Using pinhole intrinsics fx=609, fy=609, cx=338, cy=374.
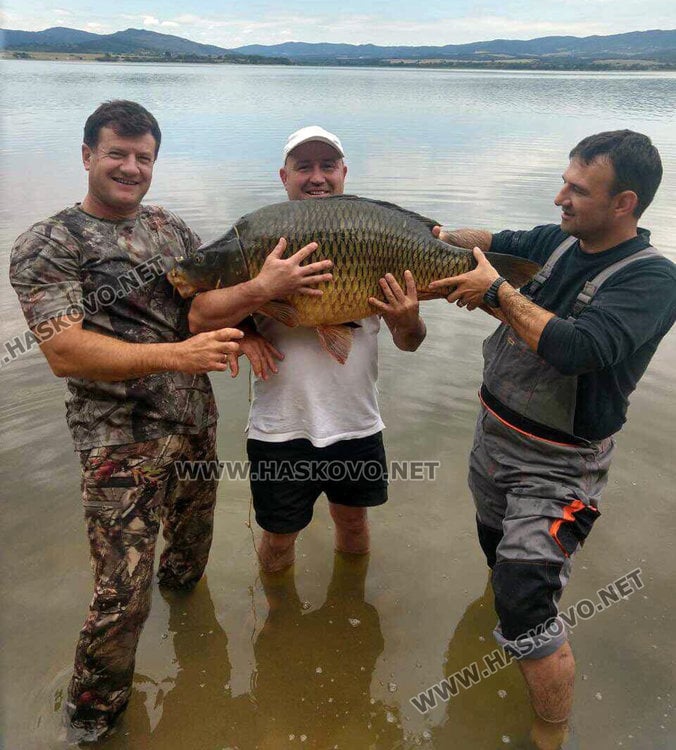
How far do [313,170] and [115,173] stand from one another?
0.97 meters

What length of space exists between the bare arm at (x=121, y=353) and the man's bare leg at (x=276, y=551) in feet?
4.72

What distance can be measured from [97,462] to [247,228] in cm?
122

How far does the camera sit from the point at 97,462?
2643 millimetres

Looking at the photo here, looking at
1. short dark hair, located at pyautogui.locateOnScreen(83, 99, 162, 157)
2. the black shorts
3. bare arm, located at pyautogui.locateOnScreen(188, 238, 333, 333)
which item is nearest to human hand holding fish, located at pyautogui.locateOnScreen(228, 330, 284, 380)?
bare arm, located at pyautogui.locateOnScreen(188, 238, 333, 333)

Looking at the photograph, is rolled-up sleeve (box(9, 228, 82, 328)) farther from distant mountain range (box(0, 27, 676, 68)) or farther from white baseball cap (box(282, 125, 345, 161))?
distant mountain range (box(0, 27, 676, 68))

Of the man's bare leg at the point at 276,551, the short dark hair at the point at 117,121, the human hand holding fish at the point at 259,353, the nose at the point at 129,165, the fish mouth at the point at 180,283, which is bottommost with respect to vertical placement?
the man's bare leg at the point at 276,551

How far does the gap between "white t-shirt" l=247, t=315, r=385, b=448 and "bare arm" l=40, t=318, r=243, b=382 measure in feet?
2.07

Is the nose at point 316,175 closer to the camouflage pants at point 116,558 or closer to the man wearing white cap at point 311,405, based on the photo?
the man wearing white cap at point 311,405

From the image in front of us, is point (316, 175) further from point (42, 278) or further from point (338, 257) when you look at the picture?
point (42, 278)

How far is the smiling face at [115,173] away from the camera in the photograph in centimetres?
262

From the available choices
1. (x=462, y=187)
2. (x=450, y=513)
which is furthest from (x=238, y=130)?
(x=450, y=513)

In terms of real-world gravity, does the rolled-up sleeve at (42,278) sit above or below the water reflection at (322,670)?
above

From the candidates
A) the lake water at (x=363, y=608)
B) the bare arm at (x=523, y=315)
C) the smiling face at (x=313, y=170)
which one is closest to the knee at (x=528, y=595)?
the lake water at (x=363, y=608)

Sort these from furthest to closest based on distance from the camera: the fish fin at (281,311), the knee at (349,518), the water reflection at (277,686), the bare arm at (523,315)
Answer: the knee at (349,518) < the water reflection at (277,686) < the fish fin at (281,311) < the bare arm at (523,315)
